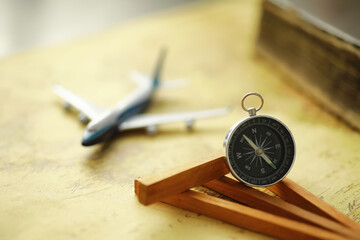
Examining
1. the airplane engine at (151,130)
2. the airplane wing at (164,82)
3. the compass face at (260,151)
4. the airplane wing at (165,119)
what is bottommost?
the airplane engine at (151,130)

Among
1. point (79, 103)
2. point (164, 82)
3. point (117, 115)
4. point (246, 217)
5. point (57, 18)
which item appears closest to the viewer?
point (246, 217)

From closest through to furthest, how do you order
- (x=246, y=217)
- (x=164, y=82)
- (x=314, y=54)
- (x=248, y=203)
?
(x=246, y=217), (x=248, y=203), (x=314, y=54), (x=164, y=82)

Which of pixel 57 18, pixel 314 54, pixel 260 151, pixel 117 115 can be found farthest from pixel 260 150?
pixel 57 18

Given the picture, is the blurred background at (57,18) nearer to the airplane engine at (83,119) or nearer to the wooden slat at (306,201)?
the airplane engine at (83,119)

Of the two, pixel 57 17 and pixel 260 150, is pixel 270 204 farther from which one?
pixel 57 17

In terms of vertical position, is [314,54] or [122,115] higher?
[314,54]

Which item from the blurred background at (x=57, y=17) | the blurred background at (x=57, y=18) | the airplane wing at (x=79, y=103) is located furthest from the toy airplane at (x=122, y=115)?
the blurred background at (x=57, y=17)
